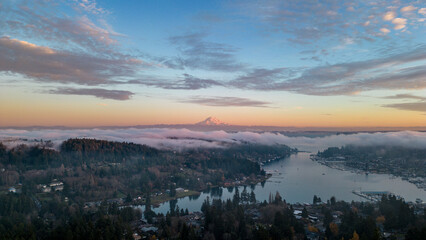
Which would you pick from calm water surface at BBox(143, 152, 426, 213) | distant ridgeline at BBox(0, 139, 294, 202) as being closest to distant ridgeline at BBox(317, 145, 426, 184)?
calm water surface at BBox(143, 152, 426, 213)

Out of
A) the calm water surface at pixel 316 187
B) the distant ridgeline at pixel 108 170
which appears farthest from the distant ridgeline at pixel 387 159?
the distant ridgeline at pixel 108 170

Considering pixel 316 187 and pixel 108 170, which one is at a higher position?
pixel 108 170

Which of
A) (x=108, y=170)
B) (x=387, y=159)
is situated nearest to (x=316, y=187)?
(x=108, y=170)

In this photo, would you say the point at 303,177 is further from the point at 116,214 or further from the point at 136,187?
the point at 116,214

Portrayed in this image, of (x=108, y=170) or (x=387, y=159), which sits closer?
(x=108, y=170)

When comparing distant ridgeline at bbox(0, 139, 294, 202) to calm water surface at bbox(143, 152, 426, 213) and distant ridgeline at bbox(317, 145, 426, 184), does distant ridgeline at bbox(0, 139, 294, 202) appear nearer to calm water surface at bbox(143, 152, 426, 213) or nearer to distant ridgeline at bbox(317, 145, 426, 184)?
calm water surface at bbox(143, 152, 426, 213)

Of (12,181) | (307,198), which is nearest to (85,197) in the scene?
(12,181)

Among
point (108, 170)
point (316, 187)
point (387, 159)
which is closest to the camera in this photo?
point (316, 187)

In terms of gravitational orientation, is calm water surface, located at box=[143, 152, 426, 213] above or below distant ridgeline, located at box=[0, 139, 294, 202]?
below

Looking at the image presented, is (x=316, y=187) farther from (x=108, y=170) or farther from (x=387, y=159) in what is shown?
(x=387, y=159)
